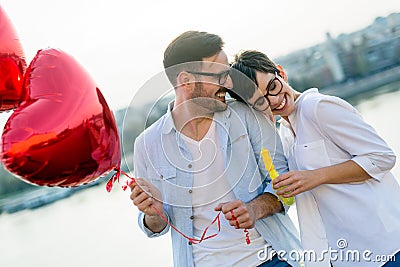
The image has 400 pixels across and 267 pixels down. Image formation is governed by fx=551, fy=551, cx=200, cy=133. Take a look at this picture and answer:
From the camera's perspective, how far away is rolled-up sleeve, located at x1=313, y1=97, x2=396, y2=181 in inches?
49.6

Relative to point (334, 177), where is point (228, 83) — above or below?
above

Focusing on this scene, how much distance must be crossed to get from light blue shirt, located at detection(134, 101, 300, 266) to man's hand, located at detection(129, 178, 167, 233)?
31 mm

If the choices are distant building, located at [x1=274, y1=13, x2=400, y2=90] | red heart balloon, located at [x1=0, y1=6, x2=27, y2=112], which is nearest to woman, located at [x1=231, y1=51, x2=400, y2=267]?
red heart balloon, located at [x1=0, y1=6, x2=27, y2=112]

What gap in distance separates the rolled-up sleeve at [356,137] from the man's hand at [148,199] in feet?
1.44

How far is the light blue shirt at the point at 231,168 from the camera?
1.37m

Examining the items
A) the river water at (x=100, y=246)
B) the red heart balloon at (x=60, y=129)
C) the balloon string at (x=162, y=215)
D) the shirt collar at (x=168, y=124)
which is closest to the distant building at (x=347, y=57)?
the river water at (x=100, y=246)

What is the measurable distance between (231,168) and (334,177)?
25 cm

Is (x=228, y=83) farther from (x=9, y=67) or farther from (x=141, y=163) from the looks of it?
(x=9, y=67)

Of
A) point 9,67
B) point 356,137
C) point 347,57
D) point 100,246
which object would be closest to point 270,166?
point 356,137

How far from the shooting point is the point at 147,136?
146 centimetres

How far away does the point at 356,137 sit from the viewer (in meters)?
1.26

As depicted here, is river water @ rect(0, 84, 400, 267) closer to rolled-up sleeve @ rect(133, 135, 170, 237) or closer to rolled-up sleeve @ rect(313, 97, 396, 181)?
rolled-up sleeve @ rect(133, 135, 170, 237)

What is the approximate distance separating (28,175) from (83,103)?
19 cm

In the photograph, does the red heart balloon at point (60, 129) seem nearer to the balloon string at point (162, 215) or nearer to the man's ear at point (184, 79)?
the balloon string at point (162, 215)
